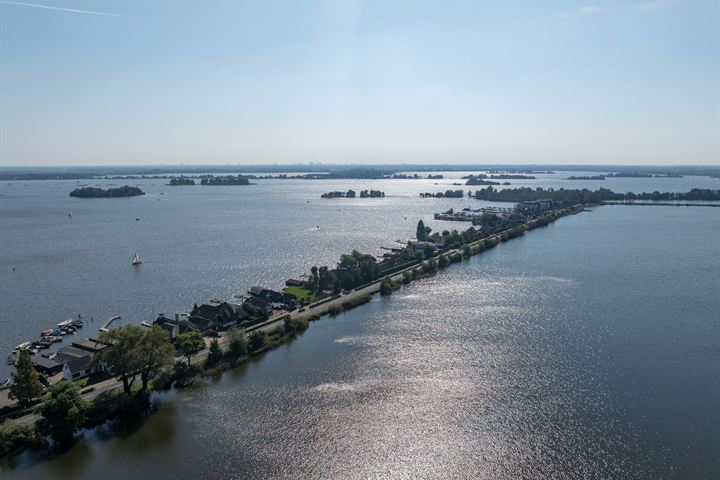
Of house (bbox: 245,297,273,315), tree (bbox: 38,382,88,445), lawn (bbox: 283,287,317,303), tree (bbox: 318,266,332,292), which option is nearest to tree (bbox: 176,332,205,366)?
tree (bbox: 38,382,88,445)

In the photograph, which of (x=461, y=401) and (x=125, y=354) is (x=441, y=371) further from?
(x=125, y=354)

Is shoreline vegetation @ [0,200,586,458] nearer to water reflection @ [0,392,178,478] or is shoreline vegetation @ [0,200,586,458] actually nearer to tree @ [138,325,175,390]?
tree @ [138,325,175,390]

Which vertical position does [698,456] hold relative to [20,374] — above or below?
below

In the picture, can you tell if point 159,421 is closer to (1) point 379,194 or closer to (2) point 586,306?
(2) point 586,306

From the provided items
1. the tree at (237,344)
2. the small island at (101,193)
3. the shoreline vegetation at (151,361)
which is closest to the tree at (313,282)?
the shoreline vegetation at (151,361)

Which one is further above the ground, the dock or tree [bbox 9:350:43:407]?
tree [bbox 9:350:43:407]

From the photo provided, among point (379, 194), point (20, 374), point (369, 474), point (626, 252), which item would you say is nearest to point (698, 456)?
point (369, 474)

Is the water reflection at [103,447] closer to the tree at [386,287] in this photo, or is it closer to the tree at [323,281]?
the tree at [323,281]
